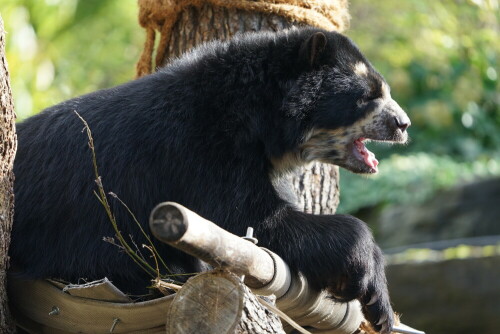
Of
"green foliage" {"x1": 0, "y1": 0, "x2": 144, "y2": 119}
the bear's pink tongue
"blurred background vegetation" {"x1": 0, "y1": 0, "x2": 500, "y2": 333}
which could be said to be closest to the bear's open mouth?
the bear's pink tongue

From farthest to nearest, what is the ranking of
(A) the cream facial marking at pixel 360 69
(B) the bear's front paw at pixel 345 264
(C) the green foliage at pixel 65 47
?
(C) the green foliage at pixel 65 47 → (A) the cream facial marking at pixel 360 69 → (B) the bear's front paw at pixel 345 264

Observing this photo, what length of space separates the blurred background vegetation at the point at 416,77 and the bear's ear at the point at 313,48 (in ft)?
22.5

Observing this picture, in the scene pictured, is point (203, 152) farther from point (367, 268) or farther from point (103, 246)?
point (367, 268)

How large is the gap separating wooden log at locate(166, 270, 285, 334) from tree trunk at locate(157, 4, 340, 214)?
205 cm

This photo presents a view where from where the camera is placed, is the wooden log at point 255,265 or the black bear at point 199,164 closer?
the wooden log at point 255,265

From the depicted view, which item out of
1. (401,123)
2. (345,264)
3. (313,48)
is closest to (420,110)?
(401,123)

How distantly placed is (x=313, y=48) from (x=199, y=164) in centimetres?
86

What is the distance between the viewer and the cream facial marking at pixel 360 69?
4180mm

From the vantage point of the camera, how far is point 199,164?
3.71m

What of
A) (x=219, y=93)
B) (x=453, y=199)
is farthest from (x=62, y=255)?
(x=453, y=199)

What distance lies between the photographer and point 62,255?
372 centimetres

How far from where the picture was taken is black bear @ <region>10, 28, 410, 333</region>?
3650 mm

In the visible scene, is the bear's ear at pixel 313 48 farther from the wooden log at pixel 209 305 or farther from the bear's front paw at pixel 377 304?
the wooden log at pixel 209 305

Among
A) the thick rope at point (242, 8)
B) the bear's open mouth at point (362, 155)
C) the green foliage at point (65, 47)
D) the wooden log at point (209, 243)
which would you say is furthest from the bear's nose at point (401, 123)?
the green foliage at point (65, 47)
